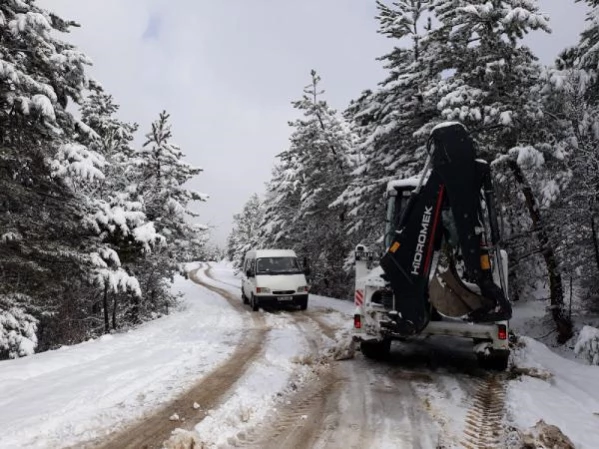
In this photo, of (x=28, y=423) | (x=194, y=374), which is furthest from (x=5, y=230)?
(x=28, y=423)

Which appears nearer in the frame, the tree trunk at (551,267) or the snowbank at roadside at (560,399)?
the snowbank at roadside at (560,399)

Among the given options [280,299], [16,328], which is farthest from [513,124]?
[16,328]

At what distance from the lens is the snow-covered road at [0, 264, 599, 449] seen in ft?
15.1

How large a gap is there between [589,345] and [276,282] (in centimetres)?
1035

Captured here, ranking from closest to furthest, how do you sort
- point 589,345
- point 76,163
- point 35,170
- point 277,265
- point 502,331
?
1. point 502,331
2. point 589,345
3. point 76,163
4. point 35,170
5. point 277,265

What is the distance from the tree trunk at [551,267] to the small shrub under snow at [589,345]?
379 cm

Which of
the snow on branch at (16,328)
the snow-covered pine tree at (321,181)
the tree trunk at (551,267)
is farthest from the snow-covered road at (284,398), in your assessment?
the snow-covered pine tree at (321,181)

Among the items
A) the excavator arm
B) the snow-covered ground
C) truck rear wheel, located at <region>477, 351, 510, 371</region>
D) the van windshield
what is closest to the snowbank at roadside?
truck rear wheel, located at <region>477, 351, 510, 371</region>

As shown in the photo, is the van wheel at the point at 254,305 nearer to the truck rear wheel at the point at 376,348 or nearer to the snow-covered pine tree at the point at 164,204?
the snow-covered pine tree at the point at 164,204

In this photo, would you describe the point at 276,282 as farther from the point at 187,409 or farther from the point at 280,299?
the point at 187,409

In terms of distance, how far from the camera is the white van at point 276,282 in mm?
17305

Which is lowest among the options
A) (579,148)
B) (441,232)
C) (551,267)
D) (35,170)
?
(551,267)

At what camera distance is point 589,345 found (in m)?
9.47

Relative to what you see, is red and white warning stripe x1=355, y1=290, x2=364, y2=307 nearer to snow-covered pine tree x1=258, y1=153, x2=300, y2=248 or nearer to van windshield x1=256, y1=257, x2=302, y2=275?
van windshield x1=256, y1=257, x2=302, y2=275
